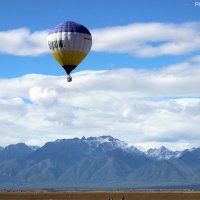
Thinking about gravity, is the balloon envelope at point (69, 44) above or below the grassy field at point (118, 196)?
above

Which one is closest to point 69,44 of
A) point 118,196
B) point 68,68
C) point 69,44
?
point 69,44

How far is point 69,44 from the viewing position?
256 ft

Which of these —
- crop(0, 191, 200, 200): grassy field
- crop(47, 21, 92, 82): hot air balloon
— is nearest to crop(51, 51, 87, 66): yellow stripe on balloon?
crop(47, 21, 92, 82): hot air balloon

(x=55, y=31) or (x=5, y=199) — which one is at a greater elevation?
(x=55, y=31)

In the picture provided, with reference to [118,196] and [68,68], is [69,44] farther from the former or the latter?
[118,196]

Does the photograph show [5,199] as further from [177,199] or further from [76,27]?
[76,27]

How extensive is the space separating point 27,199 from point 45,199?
435 centimetres

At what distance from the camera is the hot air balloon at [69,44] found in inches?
3081

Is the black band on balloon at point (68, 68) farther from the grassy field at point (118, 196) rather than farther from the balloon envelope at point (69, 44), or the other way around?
the grassy field at point (118, 196)

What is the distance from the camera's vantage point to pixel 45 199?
12975 cm

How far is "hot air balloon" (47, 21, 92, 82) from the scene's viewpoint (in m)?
78.2

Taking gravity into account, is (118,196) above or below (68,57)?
below

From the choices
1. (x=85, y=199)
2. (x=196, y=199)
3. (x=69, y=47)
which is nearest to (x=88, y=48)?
(x=69, y=47)

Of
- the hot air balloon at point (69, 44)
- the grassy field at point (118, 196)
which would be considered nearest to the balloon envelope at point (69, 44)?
the hot air balloon at point (69, 44)
